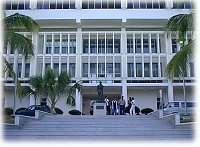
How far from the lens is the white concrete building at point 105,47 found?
34.6 m

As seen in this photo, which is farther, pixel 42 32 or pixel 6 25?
pixel 42 32

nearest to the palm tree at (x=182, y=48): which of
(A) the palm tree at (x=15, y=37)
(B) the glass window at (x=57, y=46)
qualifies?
(A) the palm tree at (x=15, y=37)

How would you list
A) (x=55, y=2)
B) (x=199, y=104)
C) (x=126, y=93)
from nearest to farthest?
(x=199, y=104)
(x=126, y=93)
(x=55, y=2)

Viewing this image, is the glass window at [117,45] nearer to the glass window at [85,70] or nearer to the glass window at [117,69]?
the glass window at [117,69]

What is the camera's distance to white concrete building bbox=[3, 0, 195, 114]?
34.6m

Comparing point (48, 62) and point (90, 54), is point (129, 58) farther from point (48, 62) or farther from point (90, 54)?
point (48, 62)

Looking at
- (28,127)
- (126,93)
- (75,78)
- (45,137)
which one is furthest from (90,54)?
(45,137)

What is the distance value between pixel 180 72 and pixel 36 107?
40.5 ft

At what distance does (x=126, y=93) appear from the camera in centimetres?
3409

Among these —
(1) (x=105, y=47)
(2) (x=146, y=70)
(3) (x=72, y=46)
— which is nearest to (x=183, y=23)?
(2) (x=146, y=70)

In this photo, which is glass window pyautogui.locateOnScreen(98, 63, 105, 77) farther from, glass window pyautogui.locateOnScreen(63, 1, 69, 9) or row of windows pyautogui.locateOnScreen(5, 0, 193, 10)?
glass window pyautogui.locateOnScreen(63, 1, 69, 9)

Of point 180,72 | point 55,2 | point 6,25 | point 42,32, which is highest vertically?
point 55,2

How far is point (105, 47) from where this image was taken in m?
35.9

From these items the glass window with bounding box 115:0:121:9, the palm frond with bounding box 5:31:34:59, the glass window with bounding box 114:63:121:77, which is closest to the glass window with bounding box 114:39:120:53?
the glass window with bounding box 114:63:121:77
